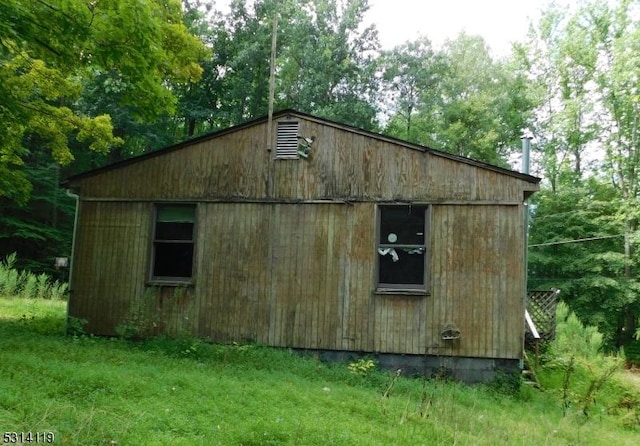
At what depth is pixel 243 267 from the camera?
391 inches

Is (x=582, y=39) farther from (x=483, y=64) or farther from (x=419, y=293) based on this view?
(x=419, y=293)

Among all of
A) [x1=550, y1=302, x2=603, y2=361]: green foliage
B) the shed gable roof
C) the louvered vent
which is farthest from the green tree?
the louvered vent

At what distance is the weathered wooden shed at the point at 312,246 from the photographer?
9.12 metres

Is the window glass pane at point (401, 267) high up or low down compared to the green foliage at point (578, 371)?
up

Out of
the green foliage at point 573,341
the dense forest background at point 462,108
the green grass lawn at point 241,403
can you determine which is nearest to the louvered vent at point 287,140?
the green grass lawn at point 241,403

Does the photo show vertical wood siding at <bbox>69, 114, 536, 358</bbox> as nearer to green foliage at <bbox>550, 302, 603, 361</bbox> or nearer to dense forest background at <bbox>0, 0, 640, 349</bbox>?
green foliage at <bbox>550, 302, 603, 361</bbox>

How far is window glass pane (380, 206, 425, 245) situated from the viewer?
375 inches

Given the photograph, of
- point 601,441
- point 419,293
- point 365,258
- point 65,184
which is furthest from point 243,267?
point 601,441

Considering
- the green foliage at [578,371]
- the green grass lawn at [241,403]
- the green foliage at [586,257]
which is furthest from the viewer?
the green foliage at [586,257]

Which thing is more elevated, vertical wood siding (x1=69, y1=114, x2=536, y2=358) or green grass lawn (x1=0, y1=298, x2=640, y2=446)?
vertical wood siding (x1=69, y1=114, x2=536, y2=358)

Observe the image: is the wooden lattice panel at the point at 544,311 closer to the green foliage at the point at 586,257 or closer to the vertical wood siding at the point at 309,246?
the vertical wood siding at the point at 309,246

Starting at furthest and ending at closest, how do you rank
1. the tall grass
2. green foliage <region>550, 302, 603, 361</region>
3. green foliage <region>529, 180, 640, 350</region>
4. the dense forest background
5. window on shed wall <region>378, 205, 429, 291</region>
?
the dense forest background < green foliage <region>529, 180, 640, 350</region> < the tall grass < green foliage <region>550, 302, 603, 361</region> < window on shed wall <region>378, 205, 429, 291</region>

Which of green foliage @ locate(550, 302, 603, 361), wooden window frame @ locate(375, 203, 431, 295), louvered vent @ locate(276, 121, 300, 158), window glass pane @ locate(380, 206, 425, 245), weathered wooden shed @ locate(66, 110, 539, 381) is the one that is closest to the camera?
weathered wooden shed @ locate(66, 110, 539, 381)

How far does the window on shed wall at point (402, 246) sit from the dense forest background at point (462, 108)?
424 inches
